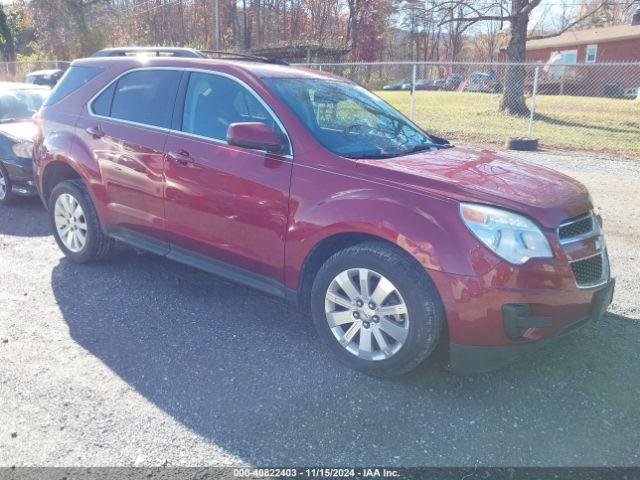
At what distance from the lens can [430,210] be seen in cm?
299

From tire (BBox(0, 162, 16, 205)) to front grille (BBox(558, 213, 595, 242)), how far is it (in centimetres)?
680

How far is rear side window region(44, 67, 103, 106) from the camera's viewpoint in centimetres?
494

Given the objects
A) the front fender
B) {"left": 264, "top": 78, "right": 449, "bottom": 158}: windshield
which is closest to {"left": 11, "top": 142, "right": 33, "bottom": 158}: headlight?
{"left": 264, "top": 78, "right": 449, "bottom": 158}: windshield

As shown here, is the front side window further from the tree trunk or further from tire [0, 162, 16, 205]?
the tree trunk

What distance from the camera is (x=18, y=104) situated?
8.23 m

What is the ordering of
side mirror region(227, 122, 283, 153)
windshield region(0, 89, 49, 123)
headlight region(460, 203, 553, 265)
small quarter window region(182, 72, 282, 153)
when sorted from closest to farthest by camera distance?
headlight region(460, 203, 553, 265), side mirror region(227, 122, 283, 153), small quarter window region(182, 72, 282, 153), windshield region(0, 89, 49, 123)

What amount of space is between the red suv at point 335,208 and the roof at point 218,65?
2 cm

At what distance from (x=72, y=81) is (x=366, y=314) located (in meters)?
3.66

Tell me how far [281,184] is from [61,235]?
9.02ft

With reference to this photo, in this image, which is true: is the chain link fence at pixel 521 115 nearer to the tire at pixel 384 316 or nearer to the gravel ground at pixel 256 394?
the gravel ground at pixel 256 394

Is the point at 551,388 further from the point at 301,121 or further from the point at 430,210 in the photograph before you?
the point at 301,121

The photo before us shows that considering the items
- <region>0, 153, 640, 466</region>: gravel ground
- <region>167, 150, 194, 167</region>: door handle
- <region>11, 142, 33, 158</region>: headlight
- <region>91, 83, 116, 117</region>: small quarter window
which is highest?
<region>91, 83, 116, 117</region>: small quarter window

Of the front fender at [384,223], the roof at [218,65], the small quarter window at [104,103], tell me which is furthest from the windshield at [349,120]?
the small quarter window at [104,103]

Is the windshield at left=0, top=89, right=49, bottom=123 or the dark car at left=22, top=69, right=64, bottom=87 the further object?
the dark car at left=22, top=69, right=64, bottom=87
